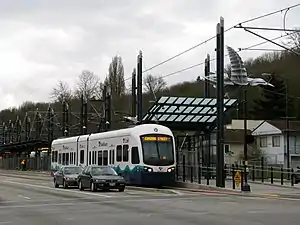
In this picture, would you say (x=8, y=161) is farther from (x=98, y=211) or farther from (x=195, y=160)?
(x=98, y=211)

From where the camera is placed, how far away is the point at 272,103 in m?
98.8

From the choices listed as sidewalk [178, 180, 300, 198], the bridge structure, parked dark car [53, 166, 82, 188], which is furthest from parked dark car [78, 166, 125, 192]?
the bridge structure

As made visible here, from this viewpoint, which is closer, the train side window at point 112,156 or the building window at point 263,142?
the train side window at point 112,156

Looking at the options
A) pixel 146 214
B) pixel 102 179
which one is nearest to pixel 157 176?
pixel 102 179

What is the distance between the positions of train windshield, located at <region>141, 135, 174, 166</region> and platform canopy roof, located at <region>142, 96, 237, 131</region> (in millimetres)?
3211

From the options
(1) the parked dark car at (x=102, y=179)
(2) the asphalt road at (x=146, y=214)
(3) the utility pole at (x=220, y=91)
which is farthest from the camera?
(3) the utility pole at (x=220, y=91)

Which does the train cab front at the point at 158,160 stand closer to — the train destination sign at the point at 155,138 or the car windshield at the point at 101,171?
the train destination sign at the point at 155,138

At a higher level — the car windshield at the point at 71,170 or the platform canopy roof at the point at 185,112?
the platform canopy roof at the point at 185,112

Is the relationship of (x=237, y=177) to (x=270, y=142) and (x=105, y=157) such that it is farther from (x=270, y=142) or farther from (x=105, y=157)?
(x=270, y=142)

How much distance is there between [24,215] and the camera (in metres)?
18.7

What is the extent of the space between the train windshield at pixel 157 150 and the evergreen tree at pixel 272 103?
183 feet

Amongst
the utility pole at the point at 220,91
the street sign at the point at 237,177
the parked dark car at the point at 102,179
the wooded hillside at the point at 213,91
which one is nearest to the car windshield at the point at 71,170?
the parked dark car at the point at 102,179

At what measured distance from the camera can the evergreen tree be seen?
92.6 metres

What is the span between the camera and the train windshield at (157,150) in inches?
1401
